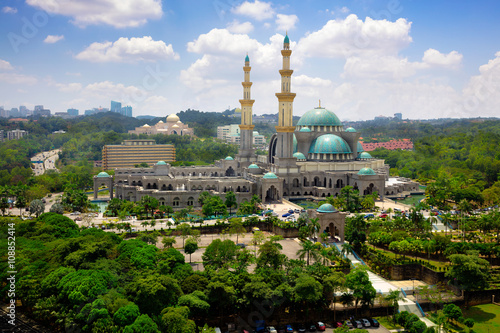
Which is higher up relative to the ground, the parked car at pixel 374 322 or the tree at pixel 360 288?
the tree at pixel 360 288

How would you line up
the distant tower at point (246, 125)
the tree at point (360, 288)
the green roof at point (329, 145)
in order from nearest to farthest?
the tree at point (360, 288), the green roof at point (329, 145), the distant tower at point (246, 125)

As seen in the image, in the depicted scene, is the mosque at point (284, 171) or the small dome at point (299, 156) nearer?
the mosque at point (284, 171)

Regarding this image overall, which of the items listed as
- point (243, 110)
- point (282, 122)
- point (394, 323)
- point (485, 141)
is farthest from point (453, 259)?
point (485, 141)

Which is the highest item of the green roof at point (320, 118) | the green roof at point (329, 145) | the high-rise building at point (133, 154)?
A: the green roof at point (320, 118)

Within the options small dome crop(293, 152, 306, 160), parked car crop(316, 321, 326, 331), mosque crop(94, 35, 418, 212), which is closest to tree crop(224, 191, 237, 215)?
mosque crop(94, 35, 418, 212)

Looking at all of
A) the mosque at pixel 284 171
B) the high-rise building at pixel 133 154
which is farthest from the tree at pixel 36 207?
the high-rise building at pixel 133 154

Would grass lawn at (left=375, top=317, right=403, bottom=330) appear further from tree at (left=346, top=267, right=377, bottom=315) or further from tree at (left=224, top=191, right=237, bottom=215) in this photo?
tree at (left=224, top=191, right=237, bottom=215)

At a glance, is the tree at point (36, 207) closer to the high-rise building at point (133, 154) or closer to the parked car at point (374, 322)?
the parked car at point (374, 322)

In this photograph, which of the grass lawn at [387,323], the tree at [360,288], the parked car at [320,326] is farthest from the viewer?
the tree at [360,288]

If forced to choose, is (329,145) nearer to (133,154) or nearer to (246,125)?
(246,125)
